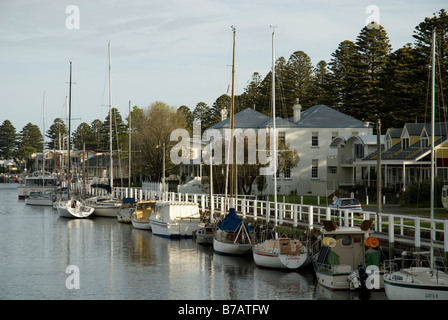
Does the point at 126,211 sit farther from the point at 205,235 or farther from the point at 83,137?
the point at 83,137

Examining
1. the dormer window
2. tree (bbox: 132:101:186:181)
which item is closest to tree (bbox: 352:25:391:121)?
tree (bbox: 132:101:186:181)

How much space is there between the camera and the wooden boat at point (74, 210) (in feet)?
205

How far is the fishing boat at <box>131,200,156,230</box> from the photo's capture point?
A: 5278 cm

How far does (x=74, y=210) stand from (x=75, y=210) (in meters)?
0.10

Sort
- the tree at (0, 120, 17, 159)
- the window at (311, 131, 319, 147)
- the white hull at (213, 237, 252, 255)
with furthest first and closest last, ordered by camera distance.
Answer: the tree at (0, 120, 17, 159) < the window at (311, 131, 319, 147) < the white hull at (213, 237, 252, 255)

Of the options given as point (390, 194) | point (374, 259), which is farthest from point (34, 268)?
point (390, 194)

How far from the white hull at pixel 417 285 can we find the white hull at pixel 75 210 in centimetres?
4491

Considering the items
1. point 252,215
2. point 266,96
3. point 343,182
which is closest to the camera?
point 252,215

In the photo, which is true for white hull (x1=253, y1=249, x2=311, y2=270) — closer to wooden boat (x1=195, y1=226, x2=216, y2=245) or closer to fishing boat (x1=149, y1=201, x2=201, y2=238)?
wooden boat (x1=195, y1=226, x2=216, y2=245)

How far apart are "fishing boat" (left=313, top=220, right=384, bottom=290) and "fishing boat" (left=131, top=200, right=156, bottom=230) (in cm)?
2772

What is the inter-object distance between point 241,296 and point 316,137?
4626cm

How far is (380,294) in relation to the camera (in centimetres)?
2516

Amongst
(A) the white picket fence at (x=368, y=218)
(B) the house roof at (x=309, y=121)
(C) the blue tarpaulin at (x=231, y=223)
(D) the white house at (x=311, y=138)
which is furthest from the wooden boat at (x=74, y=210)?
(C) the blue tarpaulin at (x=231, y=223)

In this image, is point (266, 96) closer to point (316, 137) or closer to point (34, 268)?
point (316, 137)
